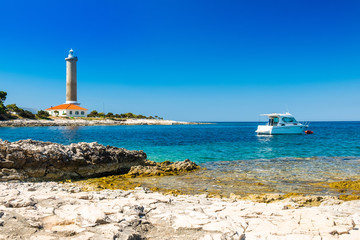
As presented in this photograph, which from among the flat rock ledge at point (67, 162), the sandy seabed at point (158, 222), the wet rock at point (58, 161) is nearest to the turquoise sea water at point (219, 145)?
the flat rock ledge at point (67, 162)

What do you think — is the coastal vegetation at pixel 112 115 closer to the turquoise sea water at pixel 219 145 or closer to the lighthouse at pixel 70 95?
the lighthouse at pixel 70 95

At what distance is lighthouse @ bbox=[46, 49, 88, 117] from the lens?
85.6 meters

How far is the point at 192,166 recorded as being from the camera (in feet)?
47.5

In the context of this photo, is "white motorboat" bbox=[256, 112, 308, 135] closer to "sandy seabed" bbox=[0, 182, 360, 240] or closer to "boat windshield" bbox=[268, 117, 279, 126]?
"boat windshield" bbox=[268, 117, 279, 126]

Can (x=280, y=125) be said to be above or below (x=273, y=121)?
below

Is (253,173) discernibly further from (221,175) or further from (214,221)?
(214,221)

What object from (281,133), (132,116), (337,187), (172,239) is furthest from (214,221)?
(132,116)

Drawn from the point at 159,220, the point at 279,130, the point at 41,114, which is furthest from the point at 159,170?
the point at 41,114

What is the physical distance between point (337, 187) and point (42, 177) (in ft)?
38.8

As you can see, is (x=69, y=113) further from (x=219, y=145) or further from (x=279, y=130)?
(x=219, y=145)

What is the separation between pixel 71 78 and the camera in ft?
281

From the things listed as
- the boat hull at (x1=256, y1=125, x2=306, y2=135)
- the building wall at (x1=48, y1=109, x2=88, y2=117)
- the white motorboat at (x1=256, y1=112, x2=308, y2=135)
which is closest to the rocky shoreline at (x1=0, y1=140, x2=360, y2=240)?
the boat hull at (x1=256, y1=125, x2=306, y2=135)

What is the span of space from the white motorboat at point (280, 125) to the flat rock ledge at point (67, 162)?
106 feet

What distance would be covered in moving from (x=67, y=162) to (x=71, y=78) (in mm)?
80994
